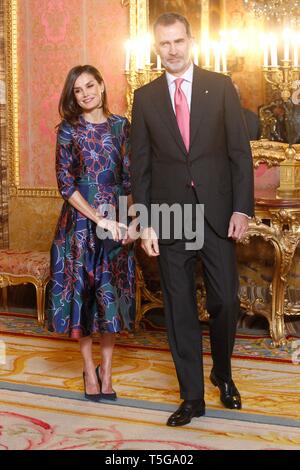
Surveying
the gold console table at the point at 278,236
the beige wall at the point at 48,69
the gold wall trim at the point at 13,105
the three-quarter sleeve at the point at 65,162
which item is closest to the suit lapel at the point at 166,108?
the three-quarter sleeve at the point at 65,162

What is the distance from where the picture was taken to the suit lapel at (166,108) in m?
3.50

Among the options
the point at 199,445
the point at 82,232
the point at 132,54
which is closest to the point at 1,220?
the point at 132,54

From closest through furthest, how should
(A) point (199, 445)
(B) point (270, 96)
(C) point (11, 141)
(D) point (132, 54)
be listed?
(A) point (199, 445), (B) point (270, 96), (D) point (132, 54), (C) point (11, 141)

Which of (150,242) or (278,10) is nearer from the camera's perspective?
(150,242)

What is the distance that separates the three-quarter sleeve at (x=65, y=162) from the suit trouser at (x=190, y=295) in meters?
0.58

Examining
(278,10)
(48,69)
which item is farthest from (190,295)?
(48,69)

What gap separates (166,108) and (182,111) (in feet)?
0.24

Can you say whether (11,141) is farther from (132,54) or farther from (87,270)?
(87,270)

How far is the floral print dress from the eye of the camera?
380 centimetres

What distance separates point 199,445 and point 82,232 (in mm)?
1209

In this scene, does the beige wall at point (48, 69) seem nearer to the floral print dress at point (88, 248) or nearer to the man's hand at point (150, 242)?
the floral print dress at point (88, 248)

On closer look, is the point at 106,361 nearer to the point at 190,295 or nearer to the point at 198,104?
the point at 190,295

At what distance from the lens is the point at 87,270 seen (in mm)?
3820

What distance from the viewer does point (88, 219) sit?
3.82 m
